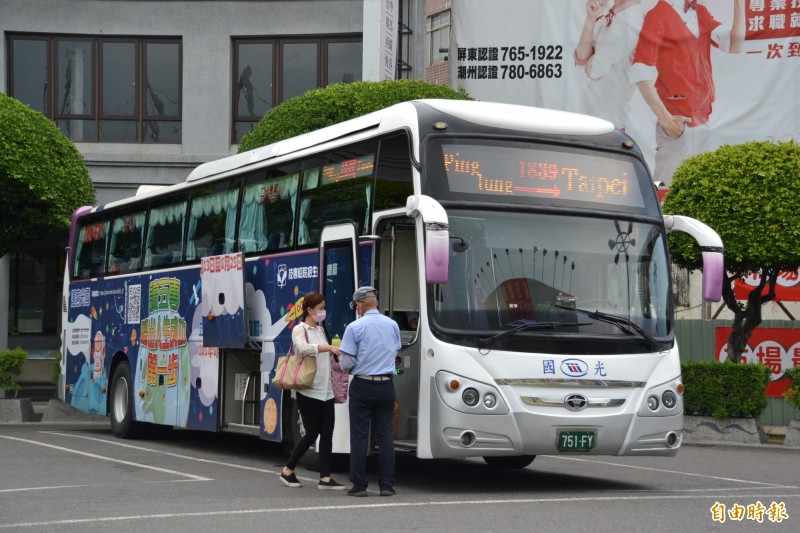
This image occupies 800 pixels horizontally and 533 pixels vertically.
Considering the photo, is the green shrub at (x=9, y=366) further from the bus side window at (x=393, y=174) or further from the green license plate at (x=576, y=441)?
the green license plate at (x=576, y=441)

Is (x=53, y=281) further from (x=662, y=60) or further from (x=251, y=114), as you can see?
(x=662, y=60)

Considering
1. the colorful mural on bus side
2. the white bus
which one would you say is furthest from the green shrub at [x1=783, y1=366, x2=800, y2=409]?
the colorful mural on bus side

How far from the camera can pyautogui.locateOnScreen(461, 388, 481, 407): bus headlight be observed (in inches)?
434

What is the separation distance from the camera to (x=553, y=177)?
11.8 meters

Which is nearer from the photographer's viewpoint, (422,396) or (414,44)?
(422,396)

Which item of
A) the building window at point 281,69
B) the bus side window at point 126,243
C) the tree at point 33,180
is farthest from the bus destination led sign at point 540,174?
the building window at point 281,69

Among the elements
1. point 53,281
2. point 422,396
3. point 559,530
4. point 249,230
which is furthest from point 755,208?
point 53,281

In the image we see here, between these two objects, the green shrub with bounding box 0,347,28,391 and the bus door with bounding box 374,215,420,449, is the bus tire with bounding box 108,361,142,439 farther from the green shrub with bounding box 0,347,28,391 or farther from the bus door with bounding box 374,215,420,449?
the bus door with bounding box 374,215,420,449

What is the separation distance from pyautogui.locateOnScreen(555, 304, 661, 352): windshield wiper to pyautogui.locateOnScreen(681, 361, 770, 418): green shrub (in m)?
8.25

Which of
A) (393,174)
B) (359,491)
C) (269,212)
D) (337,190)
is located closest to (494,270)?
(393,174)

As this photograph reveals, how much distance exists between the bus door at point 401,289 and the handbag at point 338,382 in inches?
28.3

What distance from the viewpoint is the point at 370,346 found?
10.9 m

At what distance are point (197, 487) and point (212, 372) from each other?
3936 mm

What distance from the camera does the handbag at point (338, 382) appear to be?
11.4 metres
